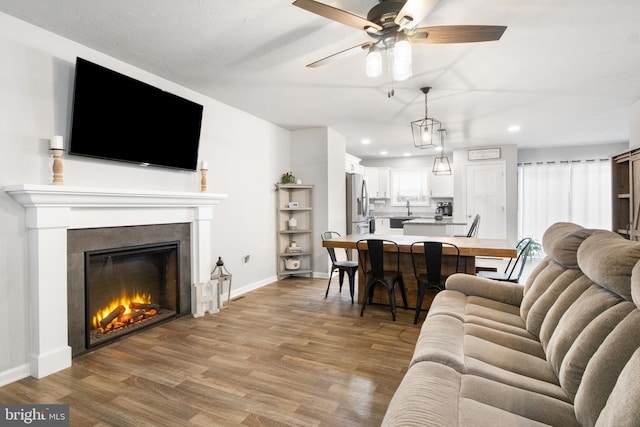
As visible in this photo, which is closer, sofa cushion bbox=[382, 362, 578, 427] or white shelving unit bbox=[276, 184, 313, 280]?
sofa cushion bbox=[382, 362, 578, 427]

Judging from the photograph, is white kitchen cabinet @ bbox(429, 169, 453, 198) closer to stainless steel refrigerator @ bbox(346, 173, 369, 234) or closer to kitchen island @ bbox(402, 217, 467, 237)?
kitchen island @ bbox(402, 217, 467, 237)

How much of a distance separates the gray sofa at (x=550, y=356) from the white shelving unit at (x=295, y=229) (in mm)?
3640

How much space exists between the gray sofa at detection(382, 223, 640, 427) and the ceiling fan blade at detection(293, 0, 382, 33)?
1609 mm

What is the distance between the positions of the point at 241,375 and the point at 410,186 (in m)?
7.09

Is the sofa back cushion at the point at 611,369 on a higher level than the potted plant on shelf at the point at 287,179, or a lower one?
lower

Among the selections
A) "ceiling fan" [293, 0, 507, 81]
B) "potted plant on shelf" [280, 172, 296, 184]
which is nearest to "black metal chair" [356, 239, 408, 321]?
"ceiling fan" [293, 0, 507, 81]

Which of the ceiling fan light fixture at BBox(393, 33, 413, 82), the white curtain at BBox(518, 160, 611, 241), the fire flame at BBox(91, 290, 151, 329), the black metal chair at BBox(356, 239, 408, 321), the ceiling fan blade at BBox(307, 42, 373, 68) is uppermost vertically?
the ceiling fan blade at BBox(307, 42, 373, 68)

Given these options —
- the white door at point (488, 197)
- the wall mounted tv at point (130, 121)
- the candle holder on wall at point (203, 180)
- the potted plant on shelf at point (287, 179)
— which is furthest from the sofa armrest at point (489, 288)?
the white door at point (488, 197)

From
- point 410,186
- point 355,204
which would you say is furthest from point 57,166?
point 410,186

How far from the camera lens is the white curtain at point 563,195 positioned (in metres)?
6.92

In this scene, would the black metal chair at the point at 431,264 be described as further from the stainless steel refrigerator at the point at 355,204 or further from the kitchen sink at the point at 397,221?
the kitchen sink at the point at 397,221

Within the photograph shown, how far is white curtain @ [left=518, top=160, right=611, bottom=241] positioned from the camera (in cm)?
692

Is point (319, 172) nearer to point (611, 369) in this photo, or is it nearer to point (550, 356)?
point (550, 356)

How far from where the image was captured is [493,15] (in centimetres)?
231
